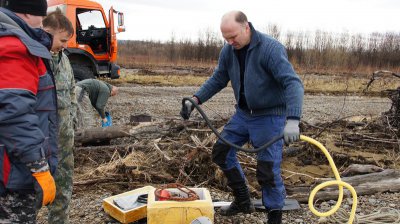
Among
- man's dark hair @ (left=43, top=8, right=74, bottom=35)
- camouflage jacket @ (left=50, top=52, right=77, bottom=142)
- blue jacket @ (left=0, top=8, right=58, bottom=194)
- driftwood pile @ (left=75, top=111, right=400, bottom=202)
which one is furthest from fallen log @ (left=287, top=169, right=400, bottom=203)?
blue jacket @ (left=0, top=8, right=58, bottom=194)

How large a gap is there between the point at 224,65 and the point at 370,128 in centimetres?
499

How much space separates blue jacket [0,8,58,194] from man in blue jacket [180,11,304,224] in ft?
5.60

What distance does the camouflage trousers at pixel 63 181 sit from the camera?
3143mm

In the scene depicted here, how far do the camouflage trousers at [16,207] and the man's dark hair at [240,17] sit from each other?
2.07 m

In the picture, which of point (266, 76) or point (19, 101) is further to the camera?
point (266, 76)

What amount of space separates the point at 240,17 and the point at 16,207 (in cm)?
220

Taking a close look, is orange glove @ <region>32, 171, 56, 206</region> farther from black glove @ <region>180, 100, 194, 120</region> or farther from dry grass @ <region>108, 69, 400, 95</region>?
dry grass @ <region>108, 69, 400, 95</region>

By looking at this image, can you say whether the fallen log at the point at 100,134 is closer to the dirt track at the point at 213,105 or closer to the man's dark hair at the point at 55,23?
the dirt track at the point at 213,105

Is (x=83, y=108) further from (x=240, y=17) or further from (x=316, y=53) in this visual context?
(x=316, y=53)

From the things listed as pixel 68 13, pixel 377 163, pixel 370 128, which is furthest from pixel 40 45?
pixel 68 13

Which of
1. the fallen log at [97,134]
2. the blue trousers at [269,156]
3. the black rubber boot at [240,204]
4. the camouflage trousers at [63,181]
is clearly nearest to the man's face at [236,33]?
the blue trousers at [269,156]

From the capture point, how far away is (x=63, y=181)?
3164 mm

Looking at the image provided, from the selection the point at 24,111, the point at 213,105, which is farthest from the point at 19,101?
the point at 213,105

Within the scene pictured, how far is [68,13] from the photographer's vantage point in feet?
35.9
